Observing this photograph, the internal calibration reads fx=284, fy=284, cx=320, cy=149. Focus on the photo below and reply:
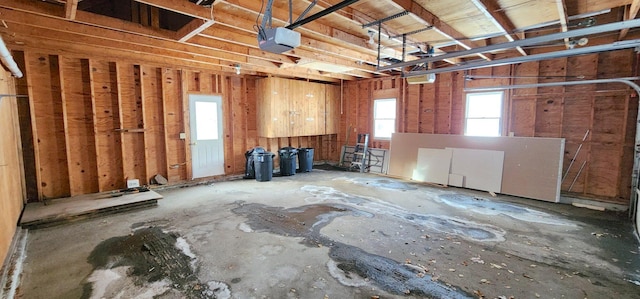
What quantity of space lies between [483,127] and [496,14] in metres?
3.31

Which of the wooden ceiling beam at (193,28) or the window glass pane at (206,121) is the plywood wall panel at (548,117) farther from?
the window glass pane at (206,121)

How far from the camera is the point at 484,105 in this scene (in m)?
6.19

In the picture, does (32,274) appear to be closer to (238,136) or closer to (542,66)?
(238,136)

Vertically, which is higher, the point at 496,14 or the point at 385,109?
the point at 496,14

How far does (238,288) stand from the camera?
246 centimetres

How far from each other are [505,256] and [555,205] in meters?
2.86

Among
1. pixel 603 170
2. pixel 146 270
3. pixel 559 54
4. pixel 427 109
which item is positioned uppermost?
pixel 559 54

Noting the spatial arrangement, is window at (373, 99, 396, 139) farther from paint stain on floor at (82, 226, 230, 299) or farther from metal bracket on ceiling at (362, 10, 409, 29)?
paint stain on floor at (82, 226, 230, 299)

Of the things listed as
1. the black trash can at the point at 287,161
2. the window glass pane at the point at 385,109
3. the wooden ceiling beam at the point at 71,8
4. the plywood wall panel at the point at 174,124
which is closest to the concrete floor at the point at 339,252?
the plywood wall panel at the point at 174,124

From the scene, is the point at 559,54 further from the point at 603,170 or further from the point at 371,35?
the point at 603,170

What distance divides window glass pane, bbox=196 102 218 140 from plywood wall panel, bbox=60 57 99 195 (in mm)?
1960

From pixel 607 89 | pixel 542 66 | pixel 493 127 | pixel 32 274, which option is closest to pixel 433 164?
pixel 493 127

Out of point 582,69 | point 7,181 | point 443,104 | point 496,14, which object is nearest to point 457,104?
point 443,104

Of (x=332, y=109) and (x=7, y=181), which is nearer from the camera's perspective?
(x=7, y=181)
